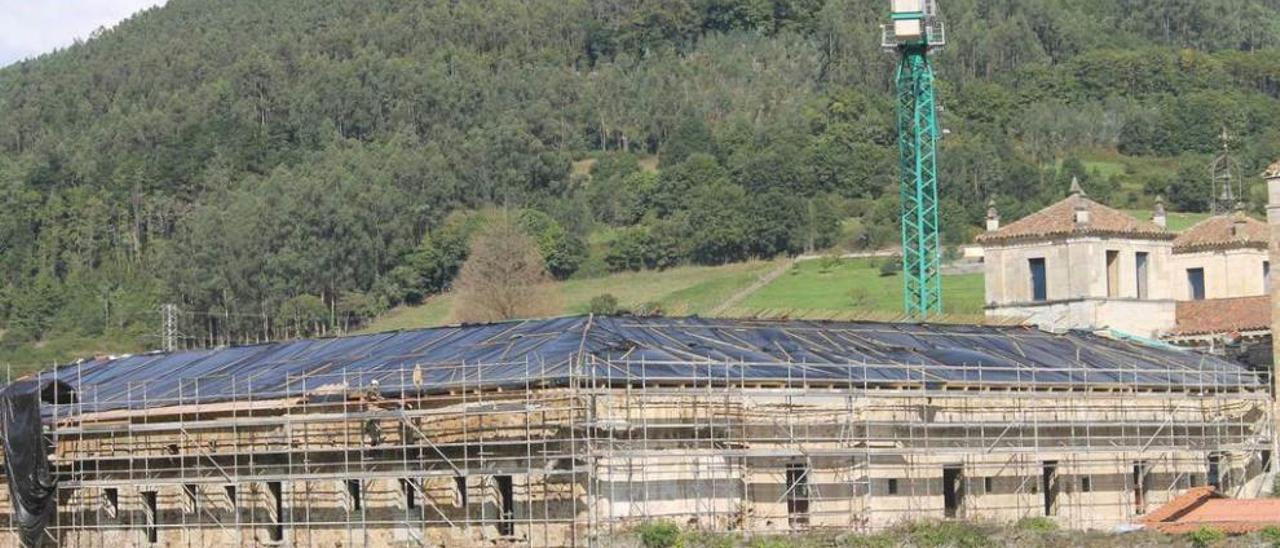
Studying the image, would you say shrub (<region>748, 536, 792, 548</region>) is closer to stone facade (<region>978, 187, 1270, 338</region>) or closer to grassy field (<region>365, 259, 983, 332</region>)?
stone facade (<region>978, 187, 1270, 338</region>)

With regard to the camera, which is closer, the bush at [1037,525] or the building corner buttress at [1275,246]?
the bush at [1037,525]

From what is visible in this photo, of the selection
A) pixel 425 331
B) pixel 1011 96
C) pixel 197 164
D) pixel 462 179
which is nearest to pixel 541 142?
pixel 462 179

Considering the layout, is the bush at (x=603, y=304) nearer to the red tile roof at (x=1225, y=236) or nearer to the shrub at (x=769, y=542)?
the red tile roof at (x=1225, y=236)

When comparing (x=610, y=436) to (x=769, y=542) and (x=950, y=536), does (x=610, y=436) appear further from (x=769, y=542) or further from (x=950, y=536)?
(x=950, y=536)

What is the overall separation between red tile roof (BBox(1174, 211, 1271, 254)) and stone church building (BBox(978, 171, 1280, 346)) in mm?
3072

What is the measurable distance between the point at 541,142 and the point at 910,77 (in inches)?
3159

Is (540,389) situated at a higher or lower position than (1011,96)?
lower

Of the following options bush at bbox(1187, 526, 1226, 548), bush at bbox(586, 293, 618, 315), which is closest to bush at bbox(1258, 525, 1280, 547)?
bush at bbox(1187, 526, 1226, 548)

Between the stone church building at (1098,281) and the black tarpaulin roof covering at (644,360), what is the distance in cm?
621

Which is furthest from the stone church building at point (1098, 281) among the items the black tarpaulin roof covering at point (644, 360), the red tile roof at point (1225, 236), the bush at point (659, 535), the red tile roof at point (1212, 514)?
the bush at point (659, 535)

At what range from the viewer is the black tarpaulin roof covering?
138ft

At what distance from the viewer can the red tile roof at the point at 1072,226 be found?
199ft

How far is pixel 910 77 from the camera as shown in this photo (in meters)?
78.1

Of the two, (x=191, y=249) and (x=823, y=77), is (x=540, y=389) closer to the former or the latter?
(x=191, y=249)
